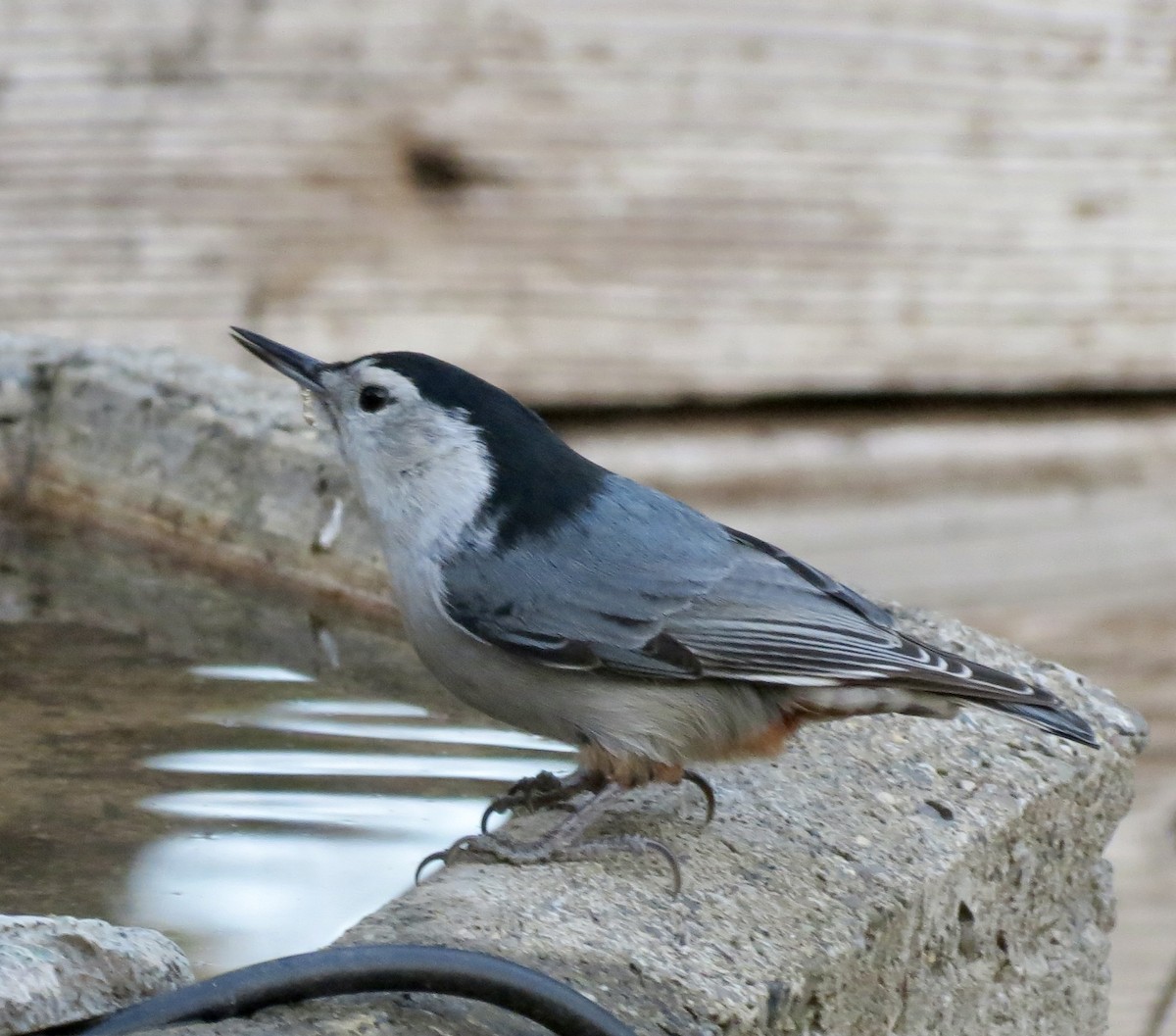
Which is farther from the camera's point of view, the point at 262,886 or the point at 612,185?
the point at 612,185

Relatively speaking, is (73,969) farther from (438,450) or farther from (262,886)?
(438,450)

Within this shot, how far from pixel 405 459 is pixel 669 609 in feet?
1.12

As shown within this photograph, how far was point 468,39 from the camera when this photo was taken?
7.80ft

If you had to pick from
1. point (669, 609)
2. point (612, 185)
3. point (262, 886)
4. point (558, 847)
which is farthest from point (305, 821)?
point (612, 185)

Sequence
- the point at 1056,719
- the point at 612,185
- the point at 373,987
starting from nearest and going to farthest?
the point at 373,987 → the point at 1056,719 → the point at 612,185

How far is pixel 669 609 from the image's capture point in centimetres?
160

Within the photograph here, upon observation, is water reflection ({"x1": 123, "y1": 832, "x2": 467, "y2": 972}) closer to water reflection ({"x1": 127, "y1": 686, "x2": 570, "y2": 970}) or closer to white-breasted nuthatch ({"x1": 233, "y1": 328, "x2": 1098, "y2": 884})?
water reflection ({"x1": 127, "y1": 686, "x2": 570, "y2": 970})

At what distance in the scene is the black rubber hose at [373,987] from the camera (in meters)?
0.99

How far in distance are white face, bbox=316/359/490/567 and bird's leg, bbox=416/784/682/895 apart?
34cm

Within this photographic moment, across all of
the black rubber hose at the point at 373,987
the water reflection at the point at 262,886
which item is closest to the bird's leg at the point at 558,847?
the water reflection at the point at 262,886

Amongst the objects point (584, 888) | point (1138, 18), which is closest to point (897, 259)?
point (1138, 18)

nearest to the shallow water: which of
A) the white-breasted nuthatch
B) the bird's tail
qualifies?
the white-breasted nuthatch

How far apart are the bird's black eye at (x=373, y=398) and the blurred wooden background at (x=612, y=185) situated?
1.99 feet

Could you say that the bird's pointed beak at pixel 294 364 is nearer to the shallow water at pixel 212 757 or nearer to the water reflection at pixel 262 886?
the shallow water at pixel 212 757
